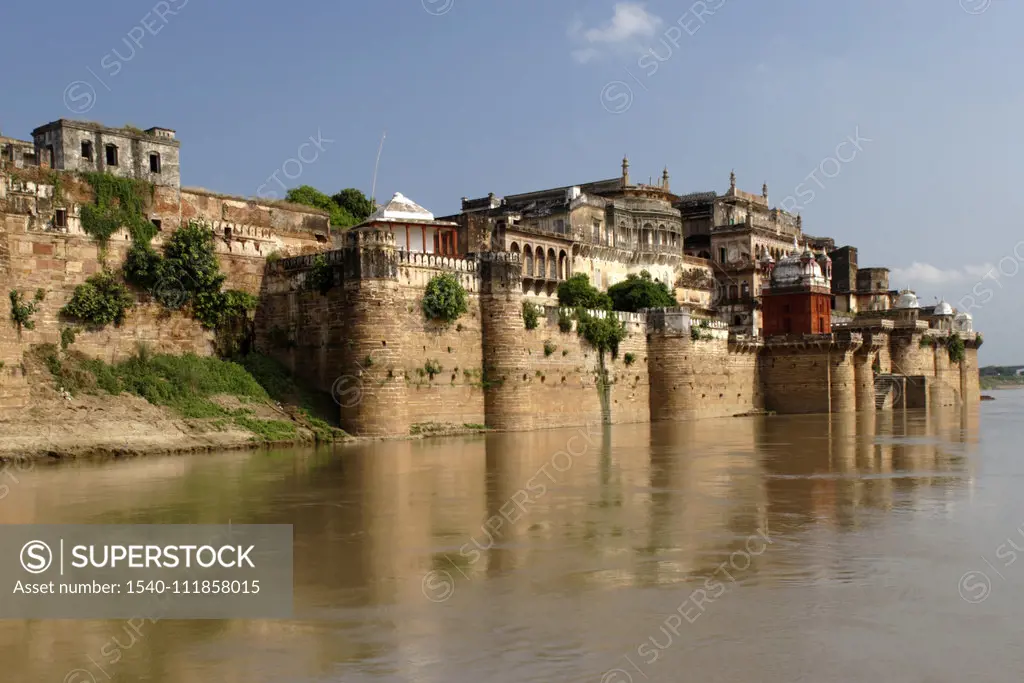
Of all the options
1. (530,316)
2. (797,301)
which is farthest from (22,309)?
(797,301)

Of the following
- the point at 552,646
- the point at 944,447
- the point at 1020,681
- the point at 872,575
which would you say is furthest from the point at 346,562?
the point at 944,447

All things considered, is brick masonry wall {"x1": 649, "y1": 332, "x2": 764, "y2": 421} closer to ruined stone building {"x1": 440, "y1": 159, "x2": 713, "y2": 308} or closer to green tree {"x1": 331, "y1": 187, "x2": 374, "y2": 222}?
ruined stone building {"x1": 440, "y1": 159, "x2": 713, "y2": 308}

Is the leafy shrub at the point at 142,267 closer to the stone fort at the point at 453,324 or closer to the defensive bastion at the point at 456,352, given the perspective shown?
the stone fort at the point at 453,324

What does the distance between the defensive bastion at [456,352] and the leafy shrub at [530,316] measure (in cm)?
Answer: 23

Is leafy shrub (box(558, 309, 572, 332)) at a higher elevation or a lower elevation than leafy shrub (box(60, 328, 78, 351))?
higher

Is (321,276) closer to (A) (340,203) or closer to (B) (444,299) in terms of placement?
(B) (444,299)

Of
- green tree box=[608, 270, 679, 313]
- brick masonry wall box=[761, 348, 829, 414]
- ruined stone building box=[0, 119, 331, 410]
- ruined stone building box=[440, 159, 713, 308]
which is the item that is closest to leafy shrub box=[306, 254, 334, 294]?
ruined stone building box=[0, 119, 331, 410]

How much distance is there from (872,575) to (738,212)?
61706 millimetres

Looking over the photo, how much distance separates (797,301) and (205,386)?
121 feet

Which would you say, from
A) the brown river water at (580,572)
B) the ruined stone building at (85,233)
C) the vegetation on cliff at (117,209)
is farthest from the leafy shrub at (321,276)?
the brown river water at (580,572)

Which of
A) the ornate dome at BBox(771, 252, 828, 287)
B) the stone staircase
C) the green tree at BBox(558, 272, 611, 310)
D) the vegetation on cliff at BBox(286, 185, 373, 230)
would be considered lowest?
the stone staircase

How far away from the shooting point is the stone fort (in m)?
31.1

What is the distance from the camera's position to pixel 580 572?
517 inches

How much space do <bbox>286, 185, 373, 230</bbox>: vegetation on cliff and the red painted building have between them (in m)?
21.4
